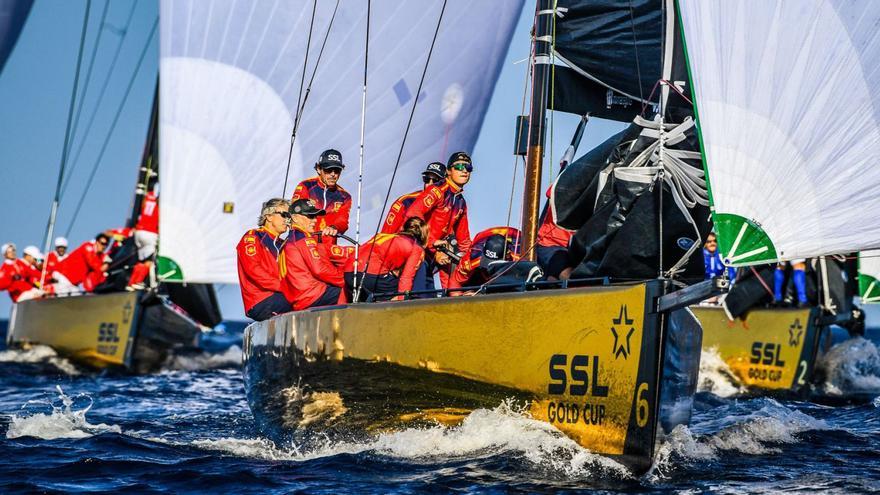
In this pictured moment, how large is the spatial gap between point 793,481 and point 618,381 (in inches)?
40.9

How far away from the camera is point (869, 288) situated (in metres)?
15.3

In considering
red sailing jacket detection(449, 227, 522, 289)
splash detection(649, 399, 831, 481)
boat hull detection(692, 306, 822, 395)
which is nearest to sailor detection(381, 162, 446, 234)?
red sailing jacket detection(449, 227, 522, 289)

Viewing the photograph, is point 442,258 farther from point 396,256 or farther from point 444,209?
point 396,256

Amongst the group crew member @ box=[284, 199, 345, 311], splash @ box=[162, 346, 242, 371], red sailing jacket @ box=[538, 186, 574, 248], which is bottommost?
splash @ box=[162, 346, 242, 371]

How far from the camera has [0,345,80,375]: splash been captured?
1506 centimetres

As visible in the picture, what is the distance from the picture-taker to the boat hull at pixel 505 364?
5648 mm

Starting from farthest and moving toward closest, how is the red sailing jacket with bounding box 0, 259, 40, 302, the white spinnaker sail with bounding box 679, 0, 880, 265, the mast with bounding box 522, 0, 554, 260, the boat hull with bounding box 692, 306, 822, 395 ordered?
the red sailing jacket with bounding box 0, 259, 40, 302 < the boat hull with bounding box 692, 306, 822, 395 < the mast with bounding box 522, 0, 554, 260 < the white spinnaker sail with bounding box 679, 0, 880, 265

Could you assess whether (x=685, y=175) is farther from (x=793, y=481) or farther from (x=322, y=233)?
(x=322, y=233)

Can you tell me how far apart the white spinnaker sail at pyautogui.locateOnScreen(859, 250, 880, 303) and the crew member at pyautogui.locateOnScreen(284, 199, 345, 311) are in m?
9.34

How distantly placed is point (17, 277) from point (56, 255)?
2.86 ft

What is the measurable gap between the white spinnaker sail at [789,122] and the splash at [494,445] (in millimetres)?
1149

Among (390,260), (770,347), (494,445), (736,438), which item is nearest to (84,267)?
(770,347)

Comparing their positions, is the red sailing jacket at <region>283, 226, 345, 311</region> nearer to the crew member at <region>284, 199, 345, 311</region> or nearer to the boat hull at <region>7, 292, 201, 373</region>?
Result: the crew member at <region>284, 199, 345, 311</region>

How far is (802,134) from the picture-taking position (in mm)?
5566
